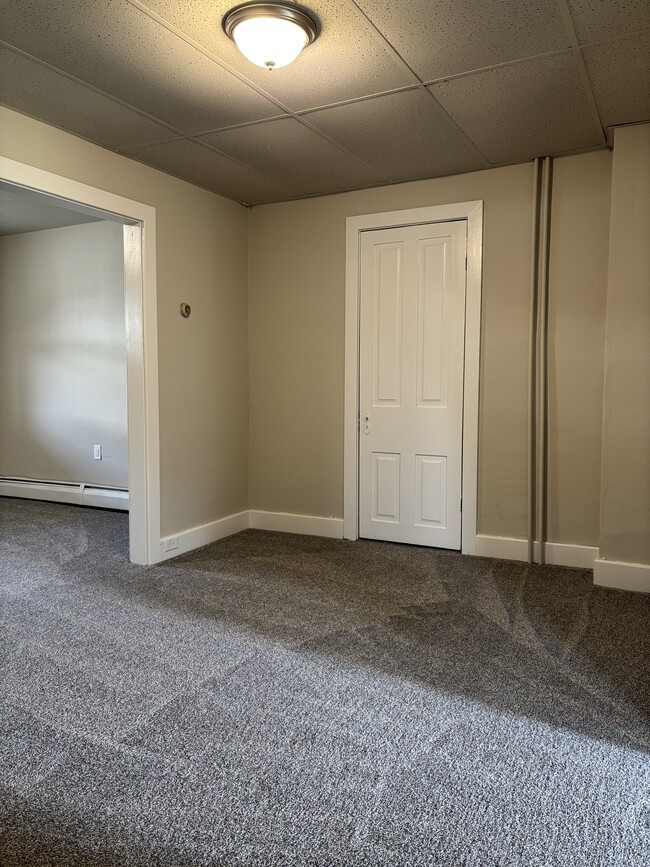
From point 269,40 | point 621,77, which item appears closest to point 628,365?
point 621,77

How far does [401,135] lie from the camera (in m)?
3.38

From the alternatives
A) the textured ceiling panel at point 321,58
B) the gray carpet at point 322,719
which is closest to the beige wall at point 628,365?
the gray carpet at point 322,719

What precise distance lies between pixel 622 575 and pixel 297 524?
7.48 feet

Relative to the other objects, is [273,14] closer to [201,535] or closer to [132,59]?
[132,59]

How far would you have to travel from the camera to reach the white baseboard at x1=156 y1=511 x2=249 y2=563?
4074 mm

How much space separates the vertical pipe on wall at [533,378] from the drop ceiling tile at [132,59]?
69.1 inches

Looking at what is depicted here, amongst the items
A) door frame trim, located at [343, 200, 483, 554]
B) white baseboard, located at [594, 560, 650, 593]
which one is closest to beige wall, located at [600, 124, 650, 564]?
white baseboard, located at [594, 560, 650, 593]

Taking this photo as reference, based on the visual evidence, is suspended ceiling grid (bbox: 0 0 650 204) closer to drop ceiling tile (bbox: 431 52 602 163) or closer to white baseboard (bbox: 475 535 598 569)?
drop ceiling tile (bbox: 431 52 602 163)

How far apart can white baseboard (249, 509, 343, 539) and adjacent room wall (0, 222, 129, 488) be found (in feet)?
4.69

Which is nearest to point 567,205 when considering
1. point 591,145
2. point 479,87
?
point 591,145

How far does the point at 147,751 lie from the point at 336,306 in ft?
Result: 10.7

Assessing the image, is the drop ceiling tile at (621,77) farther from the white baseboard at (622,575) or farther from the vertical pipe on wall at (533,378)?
the white baseboard at (622,575)

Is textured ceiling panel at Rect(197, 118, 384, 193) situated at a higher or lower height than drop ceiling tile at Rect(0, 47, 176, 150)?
higher

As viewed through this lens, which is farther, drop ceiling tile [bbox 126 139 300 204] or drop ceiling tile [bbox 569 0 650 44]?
drop ceiling tile [bbox 126 139 300 204]
